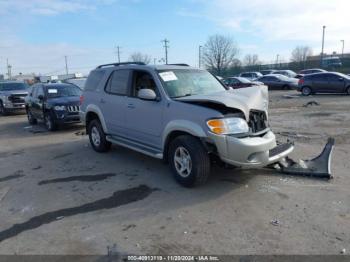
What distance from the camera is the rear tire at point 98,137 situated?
7.52 meters

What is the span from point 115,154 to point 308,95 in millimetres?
18450

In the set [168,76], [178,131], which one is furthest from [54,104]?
[178,131]

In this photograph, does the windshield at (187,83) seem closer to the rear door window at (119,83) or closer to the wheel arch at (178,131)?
the wheel arch at (178,131)

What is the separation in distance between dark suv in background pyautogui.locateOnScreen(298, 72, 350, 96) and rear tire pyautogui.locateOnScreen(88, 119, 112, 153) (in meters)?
18.3

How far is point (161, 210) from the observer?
14.8 ft

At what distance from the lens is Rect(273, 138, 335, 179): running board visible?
5.56 meters

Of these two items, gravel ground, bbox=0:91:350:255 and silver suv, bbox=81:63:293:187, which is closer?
gravel ground, bbox=0:91:350:255

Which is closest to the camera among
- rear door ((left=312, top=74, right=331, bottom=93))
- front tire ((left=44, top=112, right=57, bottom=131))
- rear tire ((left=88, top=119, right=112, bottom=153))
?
rear tire ((left=88, top=119, right=112, bottom=153))

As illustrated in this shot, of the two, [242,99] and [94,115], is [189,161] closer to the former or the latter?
[242,99]

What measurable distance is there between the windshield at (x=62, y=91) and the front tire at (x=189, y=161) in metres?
7.98

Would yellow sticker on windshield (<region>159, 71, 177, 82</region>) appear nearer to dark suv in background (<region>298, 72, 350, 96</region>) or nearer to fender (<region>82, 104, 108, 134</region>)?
fender (<region>82, 104, 108, 134</region>)

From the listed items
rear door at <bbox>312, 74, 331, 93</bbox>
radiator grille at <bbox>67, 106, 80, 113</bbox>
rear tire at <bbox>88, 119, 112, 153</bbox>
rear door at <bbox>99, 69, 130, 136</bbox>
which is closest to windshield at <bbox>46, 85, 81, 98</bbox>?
radiator grille at <bbox>67, 106, 80, 113</bbox>

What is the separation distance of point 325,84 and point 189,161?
19.6 m

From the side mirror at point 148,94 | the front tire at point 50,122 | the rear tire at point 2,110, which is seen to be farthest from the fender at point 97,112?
the rear tire at point 2,110
